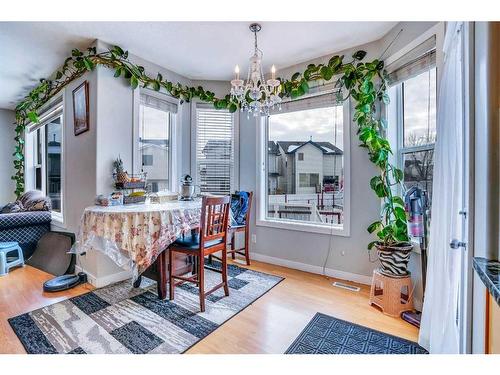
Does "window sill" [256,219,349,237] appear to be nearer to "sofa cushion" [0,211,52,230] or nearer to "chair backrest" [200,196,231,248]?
"chair backrest" [200,196,231,248]

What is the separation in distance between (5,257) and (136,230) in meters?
2.35

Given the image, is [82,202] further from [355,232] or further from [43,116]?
[355,232]

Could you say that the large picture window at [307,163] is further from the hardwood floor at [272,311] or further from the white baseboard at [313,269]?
the hardwood floor at [272,311]

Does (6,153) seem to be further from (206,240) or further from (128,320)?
(206,240)

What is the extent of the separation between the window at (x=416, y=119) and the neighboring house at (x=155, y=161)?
281 cm

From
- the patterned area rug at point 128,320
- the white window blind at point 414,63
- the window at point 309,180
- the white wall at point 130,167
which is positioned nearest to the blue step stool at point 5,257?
the white wall at point 130,167

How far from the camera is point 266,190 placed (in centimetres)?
358

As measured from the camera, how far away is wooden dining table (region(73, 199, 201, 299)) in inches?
81.0

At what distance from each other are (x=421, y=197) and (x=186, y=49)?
281 centimetres

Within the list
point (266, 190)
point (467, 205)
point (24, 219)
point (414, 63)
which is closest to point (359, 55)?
point (414, 63)

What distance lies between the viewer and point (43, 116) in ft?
13.7

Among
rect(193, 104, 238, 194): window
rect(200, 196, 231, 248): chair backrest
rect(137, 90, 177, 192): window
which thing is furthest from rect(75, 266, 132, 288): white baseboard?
rect(193, 104, 238, 194): window

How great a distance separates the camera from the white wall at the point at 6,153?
509 cm
